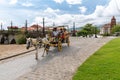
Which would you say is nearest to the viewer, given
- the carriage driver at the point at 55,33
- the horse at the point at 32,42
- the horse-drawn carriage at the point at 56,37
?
the horse at the point at 32,42

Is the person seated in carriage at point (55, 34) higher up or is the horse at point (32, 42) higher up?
the person seated in carriage at point (55, 34)

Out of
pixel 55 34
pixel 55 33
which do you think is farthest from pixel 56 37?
pixel 55 33

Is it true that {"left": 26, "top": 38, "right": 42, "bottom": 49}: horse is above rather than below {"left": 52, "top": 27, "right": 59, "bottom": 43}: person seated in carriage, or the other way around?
below

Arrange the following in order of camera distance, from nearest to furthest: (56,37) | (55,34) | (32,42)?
(32,42) → (56,37) → (55,34)

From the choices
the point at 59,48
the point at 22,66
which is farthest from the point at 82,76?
the point at 59,48

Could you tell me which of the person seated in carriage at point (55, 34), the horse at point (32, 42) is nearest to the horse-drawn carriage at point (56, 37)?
the person seated in carriage at point (55, 34)

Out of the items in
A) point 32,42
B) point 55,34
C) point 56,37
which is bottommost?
point 32,42

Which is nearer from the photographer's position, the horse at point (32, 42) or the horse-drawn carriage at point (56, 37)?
the horse at point (32, 42)

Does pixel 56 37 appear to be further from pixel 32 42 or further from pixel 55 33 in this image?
pixel 32 42

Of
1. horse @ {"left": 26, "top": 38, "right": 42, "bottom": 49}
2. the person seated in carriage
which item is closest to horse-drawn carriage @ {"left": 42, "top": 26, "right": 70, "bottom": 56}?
the person seated in carriage

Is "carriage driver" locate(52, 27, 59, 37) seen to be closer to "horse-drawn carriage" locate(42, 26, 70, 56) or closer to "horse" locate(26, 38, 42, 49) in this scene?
"horse-drawn carriage" locate(42, 26, 70, 56)

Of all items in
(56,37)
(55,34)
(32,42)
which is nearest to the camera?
(32,42)

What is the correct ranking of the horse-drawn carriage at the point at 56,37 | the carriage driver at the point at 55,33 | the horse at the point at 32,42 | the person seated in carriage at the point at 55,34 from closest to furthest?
the horse at the point at 32,42 < the horse-drawn carriage at the point at 56,37 < the person seated in carriage at the point at 55,34 < the carriage driver at the point at 55,33

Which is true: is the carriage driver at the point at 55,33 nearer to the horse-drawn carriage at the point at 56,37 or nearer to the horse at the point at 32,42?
the horse-drawn carriage at the point at 56,37
